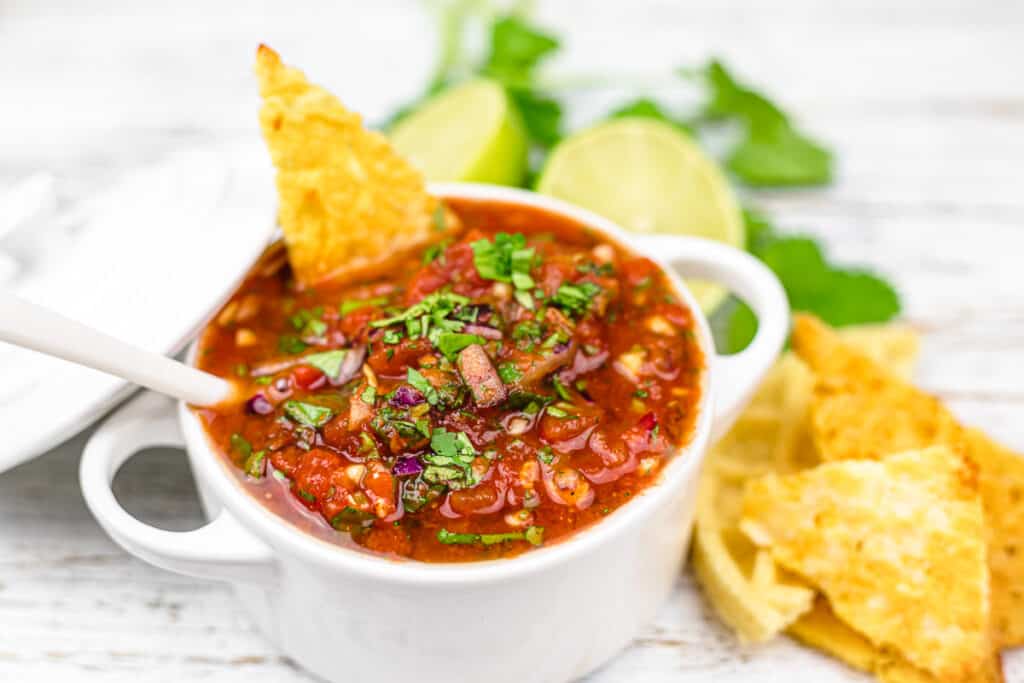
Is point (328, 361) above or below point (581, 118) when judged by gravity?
above

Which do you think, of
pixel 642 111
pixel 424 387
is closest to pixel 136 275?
pixel 424 387

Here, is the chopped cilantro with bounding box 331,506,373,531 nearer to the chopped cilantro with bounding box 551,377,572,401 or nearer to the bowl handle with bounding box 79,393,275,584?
the bowl handle with bounding box 79,393,275,584

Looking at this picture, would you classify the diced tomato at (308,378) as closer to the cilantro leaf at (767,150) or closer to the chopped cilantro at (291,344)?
the chopped cilantro at (291,344)

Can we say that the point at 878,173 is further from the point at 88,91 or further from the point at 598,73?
the point at 88,91

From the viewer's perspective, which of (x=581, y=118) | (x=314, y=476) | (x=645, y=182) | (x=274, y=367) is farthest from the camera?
(x=581, y=118)

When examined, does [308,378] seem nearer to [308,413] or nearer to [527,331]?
[308,413]

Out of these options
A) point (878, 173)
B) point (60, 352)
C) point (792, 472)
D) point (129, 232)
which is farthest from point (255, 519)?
point (878, 173)

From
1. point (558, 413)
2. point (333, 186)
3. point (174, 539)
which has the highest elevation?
point (333, 186)
